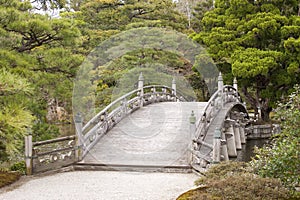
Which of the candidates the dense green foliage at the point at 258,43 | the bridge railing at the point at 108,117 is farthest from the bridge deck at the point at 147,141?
the dense green foliage at the point at 258,43

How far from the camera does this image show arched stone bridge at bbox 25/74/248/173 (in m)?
9.46

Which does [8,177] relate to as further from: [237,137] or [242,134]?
[242,134]

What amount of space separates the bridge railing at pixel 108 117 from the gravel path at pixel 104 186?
138cm

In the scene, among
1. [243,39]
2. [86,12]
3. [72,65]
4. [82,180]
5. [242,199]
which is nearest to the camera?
[242,199]

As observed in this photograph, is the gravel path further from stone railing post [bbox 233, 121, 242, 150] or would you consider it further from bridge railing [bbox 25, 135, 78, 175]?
stone railing post [bbox 233, 121, 242, 150]

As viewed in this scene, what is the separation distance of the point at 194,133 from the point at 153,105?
604 cm

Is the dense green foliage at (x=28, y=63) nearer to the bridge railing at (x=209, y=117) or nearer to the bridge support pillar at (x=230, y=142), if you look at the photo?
the bridge railing at (x=209, y=117)

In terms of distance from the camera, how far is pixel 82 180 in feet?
28.0

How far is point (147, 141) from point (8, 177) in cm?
449

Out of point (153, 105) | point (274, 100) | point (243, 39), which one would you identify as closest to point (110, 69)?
point (153, 105)

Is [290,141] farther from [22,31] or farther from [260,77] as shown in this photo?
[260,77]

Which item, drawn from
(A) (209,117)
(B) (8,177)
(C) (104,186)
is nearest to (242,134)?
(A) (209,117)

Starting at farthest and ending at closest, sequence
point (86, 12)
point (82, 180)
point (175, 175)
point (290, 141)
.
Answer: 1. point (86, 12)
2. point (175, 175)
3. point (82, 180)
4. point (290, 141)

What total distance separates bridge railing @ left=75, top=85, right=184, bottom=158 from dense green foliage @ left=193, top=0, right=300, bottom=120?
3.83m
